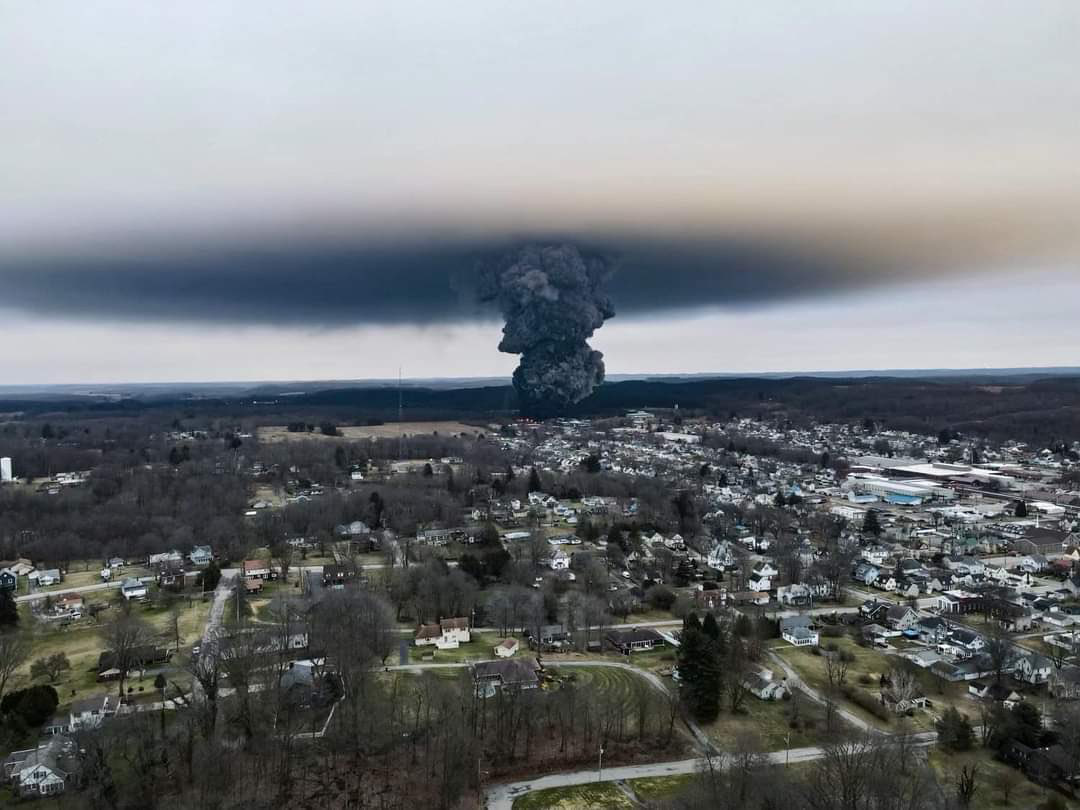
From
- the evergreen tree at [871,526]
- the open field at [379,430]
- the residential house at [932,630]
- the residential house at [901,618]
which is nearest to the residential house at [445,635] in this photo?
the residential house at [901,618]

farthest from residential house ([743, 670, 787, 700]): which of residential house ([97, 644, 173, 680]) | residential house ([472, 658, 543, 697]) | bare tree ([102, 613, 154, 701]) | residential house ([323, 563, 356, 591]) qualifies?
residential house ([97, 644, 173, 680])

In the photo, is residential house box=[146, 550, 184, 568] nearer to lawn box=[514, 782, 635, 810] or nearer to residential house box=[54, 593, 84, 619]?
residential house box=[54, 593, 84, 619]

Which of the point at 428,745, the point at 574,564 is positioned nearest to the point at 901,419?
the point at 574,564

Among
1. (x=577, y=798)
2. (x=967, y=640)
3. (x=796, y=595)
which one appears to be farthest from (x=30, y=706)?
(x=967, y=640)

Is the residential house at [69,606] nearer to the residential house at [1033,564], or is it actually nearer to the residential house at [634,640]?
the residential house at [634,640]

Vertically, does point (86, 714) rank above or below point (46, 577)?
above

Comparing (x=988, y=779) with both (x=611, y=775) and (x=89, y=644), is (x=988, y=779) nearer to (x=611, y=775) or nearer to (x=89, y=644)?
(x=611, y=775)
